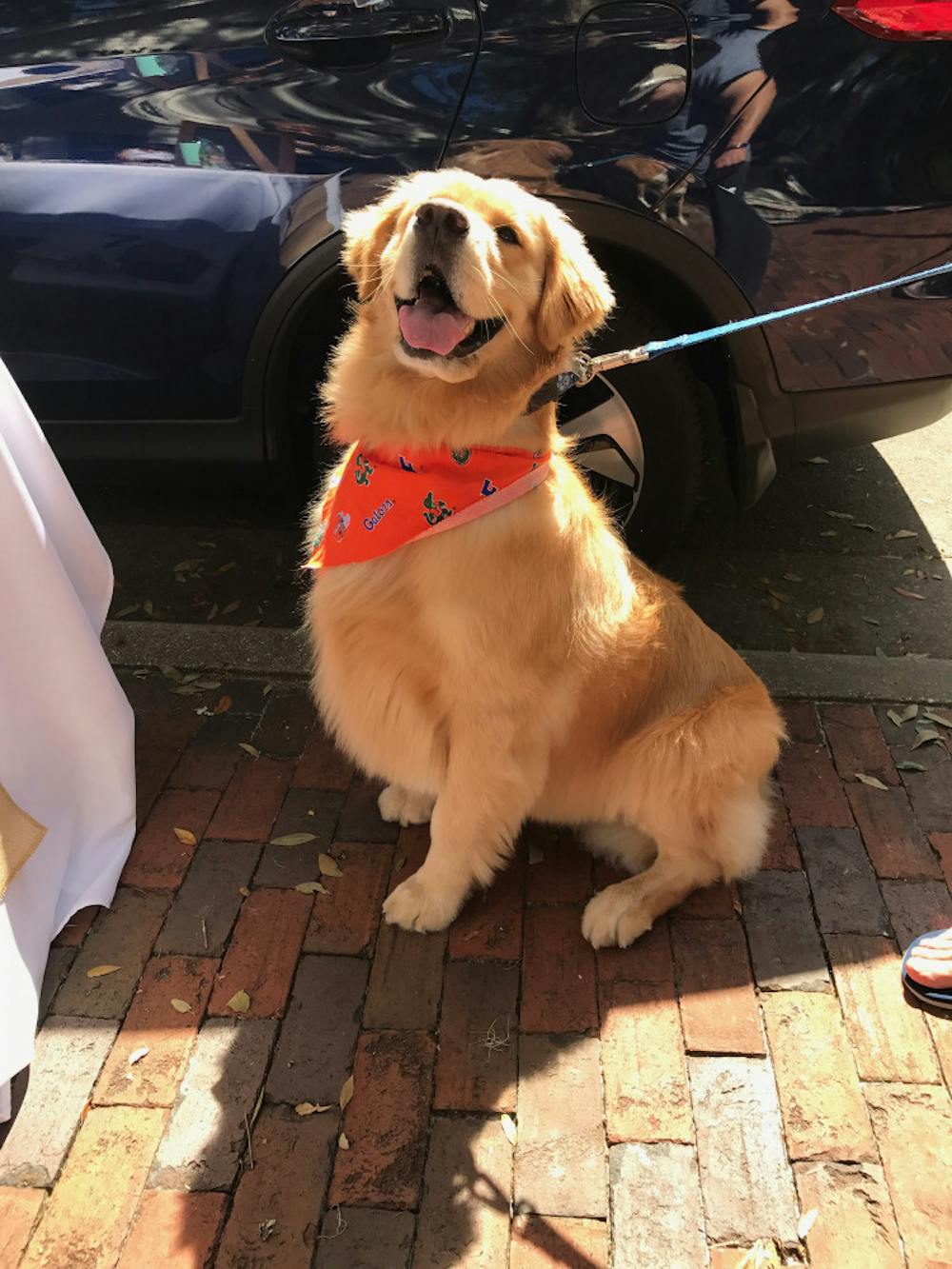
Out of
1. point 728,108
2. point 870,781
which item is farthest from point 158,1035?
point 728,108

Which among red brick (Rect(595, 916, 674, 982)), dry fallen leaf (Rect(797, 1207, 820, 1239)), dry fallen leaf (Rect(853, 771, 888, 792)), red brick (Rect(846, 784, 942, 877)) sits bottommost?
dry fallen leaf (Rect(853, 771, 888, 792))

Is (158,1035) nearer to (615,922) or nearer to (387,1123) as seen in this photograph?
(387,1123)

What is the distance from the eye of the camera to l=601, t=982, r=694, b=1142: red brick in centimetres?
200

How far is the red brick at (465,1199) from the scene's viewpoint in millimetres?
1777

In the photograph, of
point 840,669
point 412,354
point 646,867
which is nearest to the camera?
point 412,354

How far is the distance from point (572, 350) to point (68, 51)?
79.2 inches

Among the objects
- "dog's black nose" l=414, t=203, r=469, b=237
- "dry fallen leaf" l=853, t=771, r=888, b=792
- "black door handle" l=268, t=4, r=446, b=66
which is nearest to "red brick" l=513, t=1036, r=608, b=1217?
"dry fallen leaf" l=853, t=771, r=888, b=792

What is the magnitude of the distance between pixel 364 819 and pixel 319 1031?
2.33ft

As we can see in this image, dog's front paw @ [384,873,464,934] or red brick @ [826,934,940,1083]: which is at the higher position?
dog's front paw @ [384,873,464,934]

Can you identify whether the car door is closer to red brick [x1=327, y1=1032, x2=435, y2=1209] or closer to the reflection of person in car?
the reflection of person in car

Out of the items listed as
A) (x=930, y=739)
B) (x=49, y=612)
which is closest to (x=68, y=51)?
(x=49, y=612)

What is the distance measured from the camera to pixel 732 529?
4.20m

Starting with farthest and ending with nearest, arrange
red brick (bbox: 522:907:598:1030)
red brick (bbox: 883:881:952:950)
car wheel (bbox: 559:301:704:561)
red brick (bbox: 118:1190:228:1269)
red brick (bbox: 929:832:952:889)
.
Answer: car wheel (bbox: 559:301:704:561)
red brick (bbox: 929:832:952:889)
red brick (bbox: 883:881:952:950)
red brick (bbox: 522:907:598:1030)
red brick (bbox: 118:1190:228:1269)

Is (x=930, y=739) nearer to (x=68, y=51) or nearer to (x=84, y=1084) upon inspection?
(x=84, y=1084)
